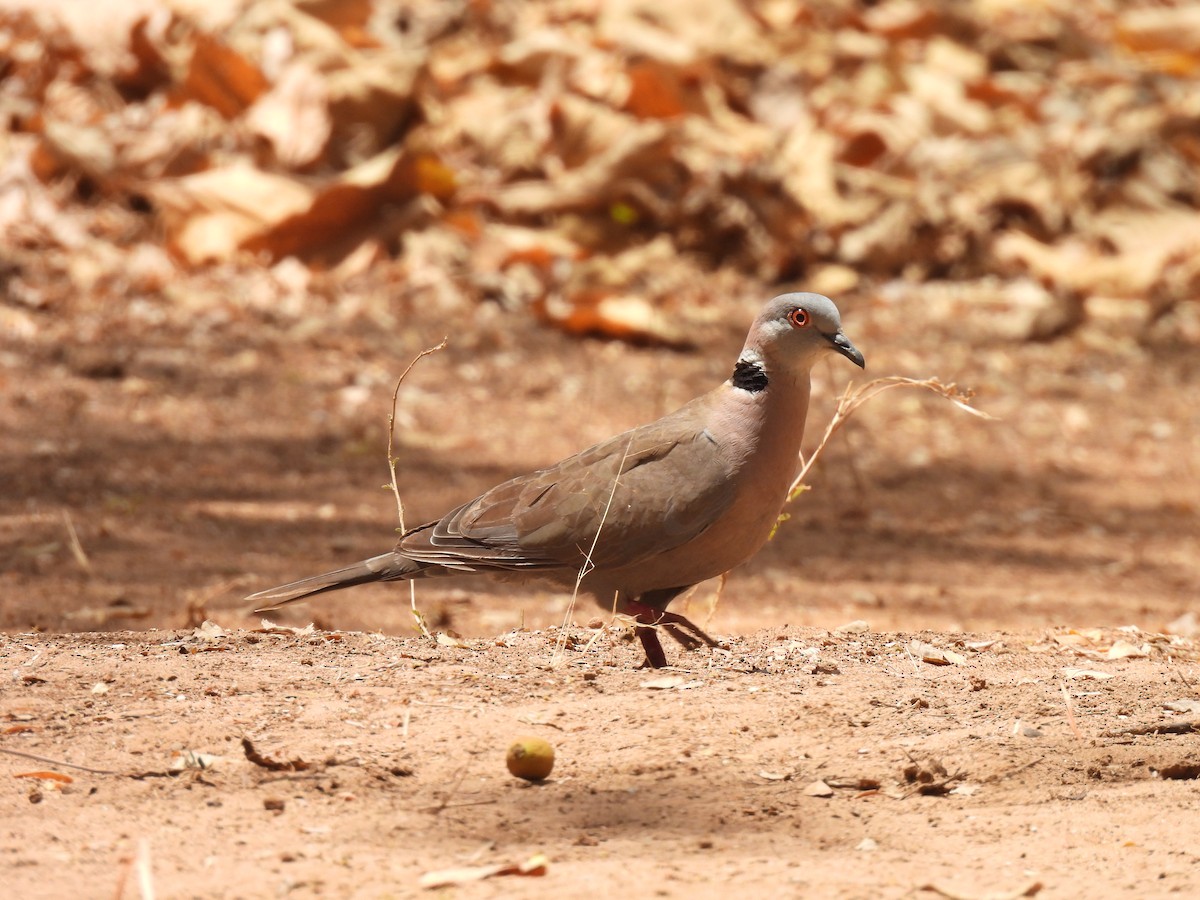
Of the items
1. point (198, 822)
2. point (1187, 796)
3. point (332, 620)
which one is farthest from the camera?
point (332, 620)

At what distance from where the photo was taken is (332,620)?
5.52m

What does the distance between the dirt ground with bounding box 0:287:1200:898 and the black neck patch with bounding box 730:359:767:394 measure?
0.34m

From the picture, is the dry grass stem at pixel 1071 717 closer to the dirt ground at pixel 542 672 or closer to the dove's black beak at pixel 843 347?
the dirt ground at pixel 542 672

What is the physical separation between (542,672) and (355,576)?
2.74 ft

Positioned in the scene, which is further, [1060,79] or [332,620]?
[1060,79]

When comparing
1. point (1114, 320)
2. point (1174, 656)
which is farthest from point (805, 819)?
point (1114, 320)

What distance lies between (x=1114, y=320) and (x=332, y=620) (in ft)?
22.0

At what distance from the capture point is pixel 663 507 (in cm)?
416

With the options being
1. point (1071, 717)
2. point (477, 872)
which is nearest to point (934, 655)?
point (1071, 717)

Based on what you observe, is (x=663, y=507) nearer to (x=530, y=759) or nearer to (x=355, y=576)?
(x=355, y=576)

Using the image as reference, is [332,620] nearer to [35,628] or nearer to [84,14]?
[35,628]

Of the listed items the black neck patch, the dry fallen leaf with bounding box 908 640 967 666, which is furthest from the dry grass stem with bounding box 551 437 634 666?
the dry fallen leaf with bounding box 908 640 967 666

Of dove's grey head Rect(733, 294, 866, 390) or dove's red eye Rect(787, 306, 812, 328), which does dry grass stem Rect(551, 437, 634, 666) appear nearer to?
dove's grey head Rect(733, 294, 866, 390)

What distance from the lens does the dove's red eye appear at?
417cm
